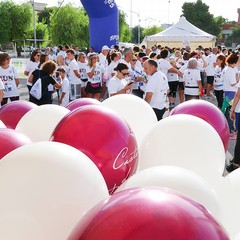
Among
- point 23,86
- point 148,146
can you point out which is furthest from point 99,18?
point 148,146

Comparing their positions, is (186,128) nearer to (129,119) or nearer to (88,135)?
A: (88,135)

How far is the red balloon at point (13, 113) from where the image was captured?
13.8 feet

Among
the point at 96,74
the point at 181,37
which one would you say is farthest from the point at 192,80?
the point at 181,37

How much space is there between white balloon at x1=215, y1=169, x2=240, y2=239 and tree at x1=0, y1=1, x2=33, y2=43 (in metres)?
45.9

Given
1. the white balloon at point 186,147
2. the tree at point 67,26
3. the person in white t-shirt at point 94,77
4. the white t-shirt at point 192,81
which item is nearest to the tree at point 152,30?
the tree at point 67,26

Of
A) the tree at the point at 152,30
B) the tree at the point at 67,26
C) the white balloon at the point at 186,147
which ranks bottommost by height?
the white balloon at the point at 186,147

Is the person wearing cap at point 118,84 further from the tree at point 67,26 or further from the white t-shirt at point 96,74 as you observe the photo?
the tree at point 67,26

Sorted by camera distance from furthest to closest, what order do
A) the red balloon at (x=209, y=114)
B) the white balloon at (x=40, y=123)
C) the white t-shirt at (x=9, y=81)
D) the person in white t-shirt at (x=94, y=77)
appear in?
the person in white t-shirt at (x=94, y=77), the white t-shirt at (x=9, y=81), the red balloon at (x=209, y=114), the white balloon at (x=40, y=123)

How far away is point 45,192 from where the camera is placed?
1930mm

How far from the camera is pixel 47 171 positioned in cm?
202

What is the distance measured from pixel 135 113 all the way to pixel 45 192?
239cm

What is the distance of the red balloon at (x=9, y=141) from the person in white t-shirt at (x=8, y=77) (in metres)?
4.33

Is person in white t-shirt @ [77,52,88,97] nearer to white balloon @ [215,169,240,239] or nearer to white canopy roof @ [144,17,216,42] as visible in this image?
white balloon @ [215,169,240,239]

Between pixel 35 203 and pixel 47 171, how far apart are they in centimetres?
19
